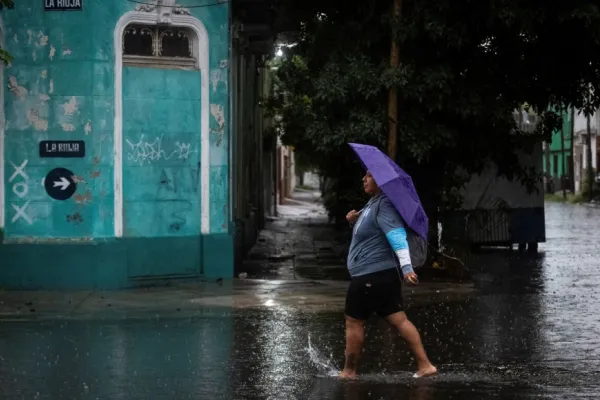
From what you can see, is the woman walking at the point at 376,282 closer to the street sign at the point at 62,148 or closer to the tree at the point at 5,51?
the tree at the point at 5,51

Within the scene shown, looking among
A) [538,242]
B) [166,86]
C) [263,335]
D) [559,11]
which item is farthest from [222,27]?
[538,242]

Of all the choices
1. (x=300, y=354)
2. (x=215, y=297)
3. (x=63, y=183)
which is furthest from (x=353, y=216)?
(x=63, y=183)

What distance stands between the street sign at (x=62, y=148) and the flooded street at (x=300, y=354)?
3112mm

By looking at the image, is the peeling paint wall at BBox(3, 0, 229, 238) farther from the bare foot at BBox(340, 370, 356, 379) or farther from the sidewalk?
the bare foot at BBox(340, 370, 356, 379)

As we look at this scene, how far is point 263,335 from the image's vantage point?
399 inches

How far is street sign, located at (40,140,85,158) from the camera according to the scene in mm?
13680

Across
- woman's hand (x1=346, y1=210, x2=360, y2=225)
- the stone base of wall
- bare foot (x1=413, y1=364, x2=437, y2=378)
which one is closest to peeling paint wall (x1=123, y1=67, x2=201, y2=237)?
the stone base of wall

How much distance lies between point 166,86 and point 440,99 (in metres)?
3.84

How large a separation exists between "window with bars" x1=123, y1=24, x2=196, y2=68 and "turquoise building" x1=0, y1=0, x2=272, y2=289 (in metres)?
0.01

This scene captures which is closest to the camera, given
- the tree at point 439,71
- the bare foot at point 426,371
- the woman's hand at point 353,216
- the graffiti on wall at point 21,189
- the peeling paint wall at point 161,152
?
the bare foot at point 426,371

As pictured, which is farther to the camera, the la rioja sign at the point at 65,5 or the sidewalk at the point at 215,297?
the la rioja sign at the point at 65,5

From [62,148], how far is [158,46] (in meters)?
1.96

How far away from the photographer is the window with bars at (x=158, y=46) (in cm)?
1396

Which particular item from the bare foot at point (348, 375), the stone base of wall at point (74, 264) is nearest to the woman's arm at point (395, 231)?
the bare foot at point (348, 375)
